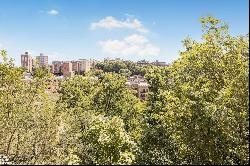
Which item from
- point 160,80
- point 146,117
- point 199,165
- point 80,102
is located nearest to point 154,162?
point 199,165

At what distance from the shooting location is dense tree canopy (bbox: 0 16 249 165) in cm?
2191

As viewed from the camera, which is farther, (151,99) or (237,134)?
(151,99)

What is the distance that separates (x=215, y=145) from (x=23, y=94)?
70.8 feet

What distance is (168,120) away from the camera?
27562 mm

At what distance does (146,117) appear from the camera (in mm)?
40281

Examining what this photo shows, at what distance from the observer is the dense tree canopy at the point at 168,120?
71.9 feet

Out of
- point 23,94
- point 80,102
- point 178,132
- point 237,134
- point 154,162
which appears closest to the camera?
point 237,134

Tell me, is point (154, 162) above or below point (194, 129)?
below

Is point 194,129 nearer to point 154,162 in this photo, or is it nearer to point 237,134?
point 237,134

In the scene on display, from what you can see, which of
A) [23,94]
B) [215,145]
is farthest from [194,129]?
[23,94]

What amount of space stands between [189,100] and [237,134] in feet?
11.2

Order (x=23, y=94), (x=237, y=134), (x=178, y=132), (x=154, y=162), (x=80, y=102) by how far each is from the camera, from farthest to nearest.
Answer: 1. (x=80, y=102)
2. (x=23, y=94)
3. (x=154, y=162)
4. (x=178, y=132)
5. (x=237, y=134)

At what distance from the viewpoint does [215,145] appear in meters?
22.5

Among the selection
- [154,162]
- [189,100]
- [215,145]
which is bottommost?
[154,162]
